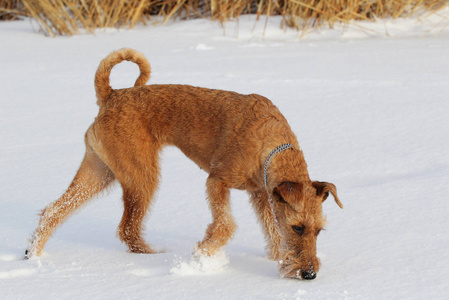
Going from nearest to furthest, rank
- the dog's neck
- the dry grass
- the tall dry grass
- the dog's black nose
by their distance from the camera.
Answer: the dog's black nose, the dog's neck, the dry grass, the tall dry grass

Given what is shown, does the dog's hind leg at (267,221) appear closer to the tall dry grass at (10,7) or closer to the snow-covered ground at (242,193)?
the snow-covered ground at (242,193)

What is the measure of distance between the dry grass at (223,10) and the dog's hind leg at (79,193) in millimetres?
5054

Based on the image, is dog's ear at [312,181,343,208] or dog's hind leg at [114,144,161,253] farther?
dog's hind leg at [114,144,161,253]

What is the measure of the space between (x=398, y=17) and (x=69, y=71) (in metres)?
4.79

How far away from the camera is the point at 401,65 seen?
7.12 meters

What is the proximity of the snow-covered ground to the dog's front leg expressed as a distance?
0.08 meters

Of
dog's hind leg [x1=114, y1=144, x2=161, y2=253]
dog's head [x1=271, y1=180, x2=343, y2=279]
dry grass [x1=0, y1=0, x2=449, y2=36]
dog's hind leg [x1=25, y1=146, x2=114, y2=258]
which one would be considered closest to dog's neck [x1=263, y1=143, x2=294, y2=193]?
dog's head [x1=271, y1=180, x2=343, y2=279]

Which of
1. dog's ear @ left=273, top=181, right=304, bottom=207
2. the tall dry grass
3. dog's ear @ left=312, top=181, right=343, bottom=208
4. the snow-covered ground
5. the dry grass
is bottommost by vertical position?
the tall dry grass

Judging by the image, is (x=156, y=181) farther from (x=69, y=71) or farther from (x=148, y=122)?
(x=69, y=71)

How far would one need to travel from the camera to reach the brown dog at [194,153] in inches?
134

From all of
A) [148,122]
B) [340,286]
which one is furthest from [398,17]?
[340,286]

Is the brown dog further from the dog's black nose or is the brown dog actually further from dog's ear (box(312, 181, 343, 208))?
the dog's black nose

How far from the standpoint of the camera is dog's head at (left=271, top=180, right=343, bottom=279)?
10.2 feet

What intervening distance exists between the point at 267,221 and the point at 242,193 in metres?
0.96
